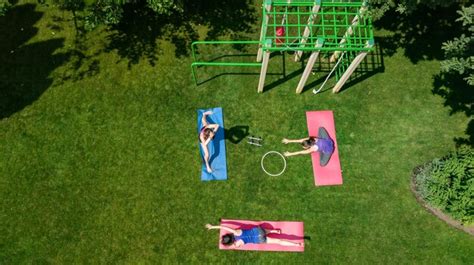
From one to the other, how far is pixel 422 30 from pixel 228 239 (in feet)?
31.1

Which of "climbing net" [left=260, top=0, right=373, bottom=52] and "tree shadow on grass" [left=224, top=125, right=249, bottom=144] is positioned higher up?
"climbing net" [left=260, top=0, right=373, bottom=52]

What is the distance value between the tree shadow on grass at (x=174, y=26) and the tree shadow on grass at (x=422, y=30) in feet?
15.8

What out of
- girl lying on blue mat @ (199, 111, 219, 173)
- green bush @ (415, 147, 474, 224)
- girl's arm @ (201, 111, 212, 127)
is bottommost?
green bush @ (415, 147, 474, 224)

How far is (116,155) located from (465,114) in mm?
11081

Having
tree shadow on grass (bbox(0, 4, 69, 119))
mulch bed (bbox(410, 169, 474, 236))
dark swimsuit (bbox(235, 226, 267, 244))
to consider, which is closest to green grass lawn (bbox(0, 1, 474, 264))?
tree shadow on grass (bbox(0, 4, 69, 119))

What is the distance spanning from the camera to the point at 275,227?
11.2 metres

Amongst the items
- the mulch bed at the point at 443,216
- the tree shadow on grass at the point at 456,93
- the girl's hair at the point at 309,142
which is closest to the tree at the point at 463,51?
the tree shadow on grass at the point at 456,93

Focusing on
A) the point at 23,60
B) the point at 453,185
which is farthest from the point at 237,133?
the point at 23,60

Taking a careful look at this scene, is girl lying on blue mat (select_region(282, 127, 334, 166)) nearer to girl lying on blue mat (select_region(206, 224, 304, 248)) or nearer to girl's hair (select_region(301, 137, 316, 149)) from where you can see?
girl's hair (select_region(301, 137, 316, 149))

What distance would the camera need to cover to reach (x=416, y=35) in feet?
42.6

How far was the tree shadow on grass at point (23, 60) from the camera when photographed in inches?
496

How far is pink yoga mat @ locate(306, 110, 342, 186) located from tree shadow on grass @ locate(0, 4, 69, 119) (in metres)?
8.51

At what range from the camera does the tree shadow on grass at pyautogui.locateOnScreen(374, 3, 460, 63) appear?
12805 millimetres

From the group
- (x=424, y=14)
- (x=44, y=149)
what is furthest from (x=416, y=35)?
(x=44, y=149)
